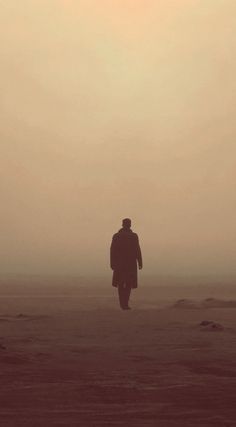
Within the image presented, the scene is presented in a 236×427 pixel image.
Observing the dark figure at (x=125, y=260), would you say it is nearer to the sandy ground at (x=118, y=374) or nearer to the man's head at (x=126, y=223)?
the man's head at (x=126, y=223)

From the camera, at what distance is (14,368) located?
9.97 meters

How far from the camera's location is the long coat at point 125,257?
947 inches

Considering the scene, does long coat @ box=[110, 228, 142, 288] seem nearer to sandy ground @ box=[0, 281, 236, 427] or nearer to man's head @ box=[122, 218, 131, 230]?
man's head @ box=[122, 218, 131, 230]

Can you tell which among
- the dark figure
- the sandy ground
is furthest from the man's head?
the sandy ground

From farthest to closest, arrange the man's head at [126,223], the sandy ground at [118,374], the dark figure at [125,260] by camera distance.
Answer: the man's head at [126,223] → the dark figure at [125,260] → the sandy ground at [118,374]

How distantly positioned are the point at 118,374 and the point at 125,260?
14.7 metres

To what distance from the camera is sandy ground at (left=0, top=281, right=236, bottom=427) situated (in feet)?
23.7

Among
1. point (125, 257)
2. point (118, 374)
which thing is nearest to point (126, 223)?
point (125, 257)

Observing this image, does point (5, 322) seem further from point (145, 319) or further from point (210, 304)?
point (210, 304)

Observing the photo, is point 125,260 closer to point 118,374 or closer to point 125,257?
point 125,257

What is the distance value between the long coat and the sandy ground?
258 inches

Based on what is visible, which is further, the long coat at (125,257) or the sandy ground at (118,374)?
the long coat at (125,257)

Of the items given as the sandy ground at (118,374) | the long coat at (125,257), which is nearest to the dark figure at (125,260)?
the long coat at (125,257)

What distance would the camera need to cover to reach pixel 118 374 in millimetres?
9594
